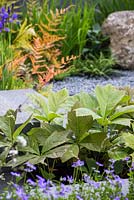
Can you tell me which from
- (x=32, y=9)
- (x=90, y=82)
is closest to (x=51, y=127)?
(x=90, y=82)

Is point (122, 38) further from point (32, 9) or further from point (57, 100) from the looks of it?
point (57, 100)

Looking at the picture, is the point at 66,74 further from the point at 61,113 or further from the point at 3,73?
the point at 61,113

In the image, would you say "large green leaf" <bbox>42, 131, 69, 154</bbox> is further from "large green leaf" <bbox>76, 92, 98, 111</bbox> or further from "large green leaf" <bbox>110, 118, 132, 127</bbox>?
"large green leaf" <bbox>76, 92, 98, 111</bbox>

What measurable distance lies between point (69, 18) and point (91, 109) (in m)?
4.21

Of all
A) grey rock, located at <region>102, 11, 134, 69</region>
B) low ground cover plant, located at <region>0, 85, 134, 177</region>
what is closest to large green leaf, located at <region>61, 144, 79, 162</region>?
low ground cover plant, located at <region>0, 85, 134, 177</region>

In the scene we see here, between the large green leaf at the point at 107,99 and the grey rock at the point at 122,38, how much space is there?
14.0 feet

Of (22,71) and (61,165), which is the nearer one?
(61,165)

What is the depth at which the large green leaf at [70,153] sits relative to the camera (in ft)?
7.11

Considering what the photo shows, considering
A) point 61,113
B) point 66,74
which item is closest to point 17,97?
point 61,113

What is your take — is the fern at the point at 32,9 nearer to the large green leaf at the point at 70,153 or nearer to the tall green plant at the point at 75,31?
the tall green plant at the point at 75,31

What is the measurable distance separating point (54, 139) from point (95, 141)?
20 centimetres

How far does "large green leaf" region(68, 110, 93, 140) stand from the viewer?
2260mm

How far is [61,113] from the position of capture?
8.59ft

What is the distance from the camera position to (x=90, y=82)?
6.07 m
